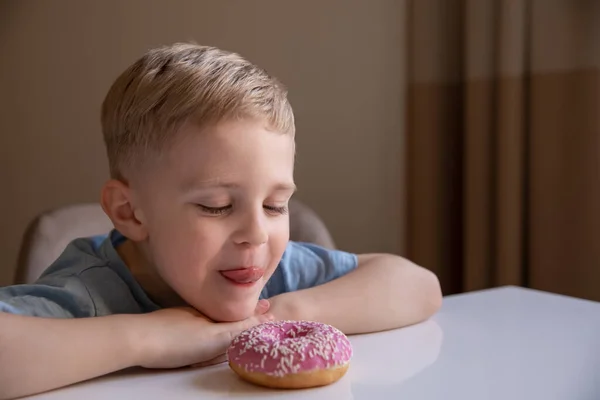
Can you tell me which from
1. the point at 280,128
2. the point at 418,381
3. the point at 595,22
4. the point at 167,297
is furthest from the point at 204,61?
the point at 595,22

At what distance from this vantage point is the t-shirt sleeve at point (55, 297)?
33.7 inches

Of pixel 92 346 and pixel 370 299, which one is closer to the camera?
pixel 92 346

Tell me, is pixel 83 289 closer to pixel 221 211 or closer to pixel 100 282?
pixel 100 282

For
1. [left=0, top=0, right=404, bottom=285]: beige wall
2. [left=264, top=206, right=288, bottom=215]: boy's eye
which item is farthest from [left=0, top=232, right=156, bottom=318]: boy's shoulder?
[left=0, top=0, right=404, bottom=285]: beige wall

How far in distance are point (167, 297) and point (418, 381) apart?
376mm

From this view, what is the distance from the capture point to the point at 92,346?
753mm

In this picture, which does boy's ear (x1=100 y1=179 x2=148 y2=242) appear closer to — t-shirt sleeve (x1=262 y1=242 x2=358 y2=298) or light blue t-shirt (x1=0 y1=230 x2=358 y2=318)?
light blue t-shirt (x1=0 y1=230 x2=358 y2=318)

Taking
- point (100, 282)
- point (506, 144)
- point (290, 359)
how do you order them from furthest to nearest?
1. point (506, 144)
2. point (100, 282)
3. point (290, 359)

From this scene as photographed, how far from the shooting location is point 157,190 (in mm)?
864

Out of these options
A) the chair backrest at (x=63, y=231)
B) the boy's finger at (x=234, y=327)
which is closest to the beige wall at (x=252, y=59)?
the chair backrest at (x=63, y=231)

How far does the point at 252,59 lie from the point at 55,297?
1250mm

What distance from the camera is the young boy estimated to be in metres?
0.78

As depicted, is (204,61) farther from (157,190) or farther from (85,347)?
(85,347)

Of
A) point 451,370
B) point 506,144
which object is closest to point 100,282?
point 451,370
